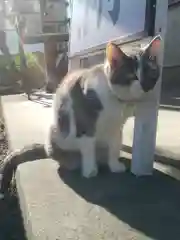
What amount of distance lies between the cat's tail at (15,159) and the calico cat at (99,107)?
130 mm

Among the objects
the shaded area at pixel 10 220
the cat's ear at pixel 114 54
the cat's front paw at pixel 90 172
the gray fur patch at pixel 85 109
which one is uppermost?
the cat's ear at pixel 114 54

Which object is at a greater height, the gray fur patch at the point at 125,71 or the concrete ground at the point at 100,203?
the gray fur patch at the point at 125,71

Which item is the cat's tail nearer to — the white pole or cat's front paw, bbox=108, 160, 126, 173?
cat's front paw, bbox=108, 160, 126, 173

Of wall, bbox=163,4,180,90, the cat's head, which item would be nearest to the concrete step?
the cat's head

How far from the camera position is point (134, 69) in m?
1.62

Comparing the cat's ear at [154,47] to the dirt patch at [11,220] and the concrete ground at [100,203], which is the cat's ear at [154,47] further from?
the dirt patch at [11,220]

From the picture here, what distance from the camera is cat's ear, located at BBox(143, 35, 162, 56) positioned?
1.62 m

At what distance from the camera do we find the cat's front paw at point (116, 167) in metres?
1.90

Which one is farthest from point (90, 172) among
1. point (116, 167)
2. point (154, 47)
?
point (154, 47)

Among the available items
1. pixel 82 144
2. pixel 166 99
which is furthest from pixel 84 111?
pixel 166 99

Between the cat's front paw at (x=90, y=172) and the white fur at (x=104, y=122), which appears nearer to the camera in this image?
the white fur at (x=104, y=122)

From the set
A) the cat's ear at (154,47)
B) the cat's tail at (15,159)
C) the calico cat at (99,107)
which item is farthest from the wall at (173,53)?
the cat's ear at (154,47)

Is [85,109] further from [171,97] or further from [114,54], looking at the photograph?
[171,97]

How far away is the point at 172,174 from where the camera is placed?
6.11ft
